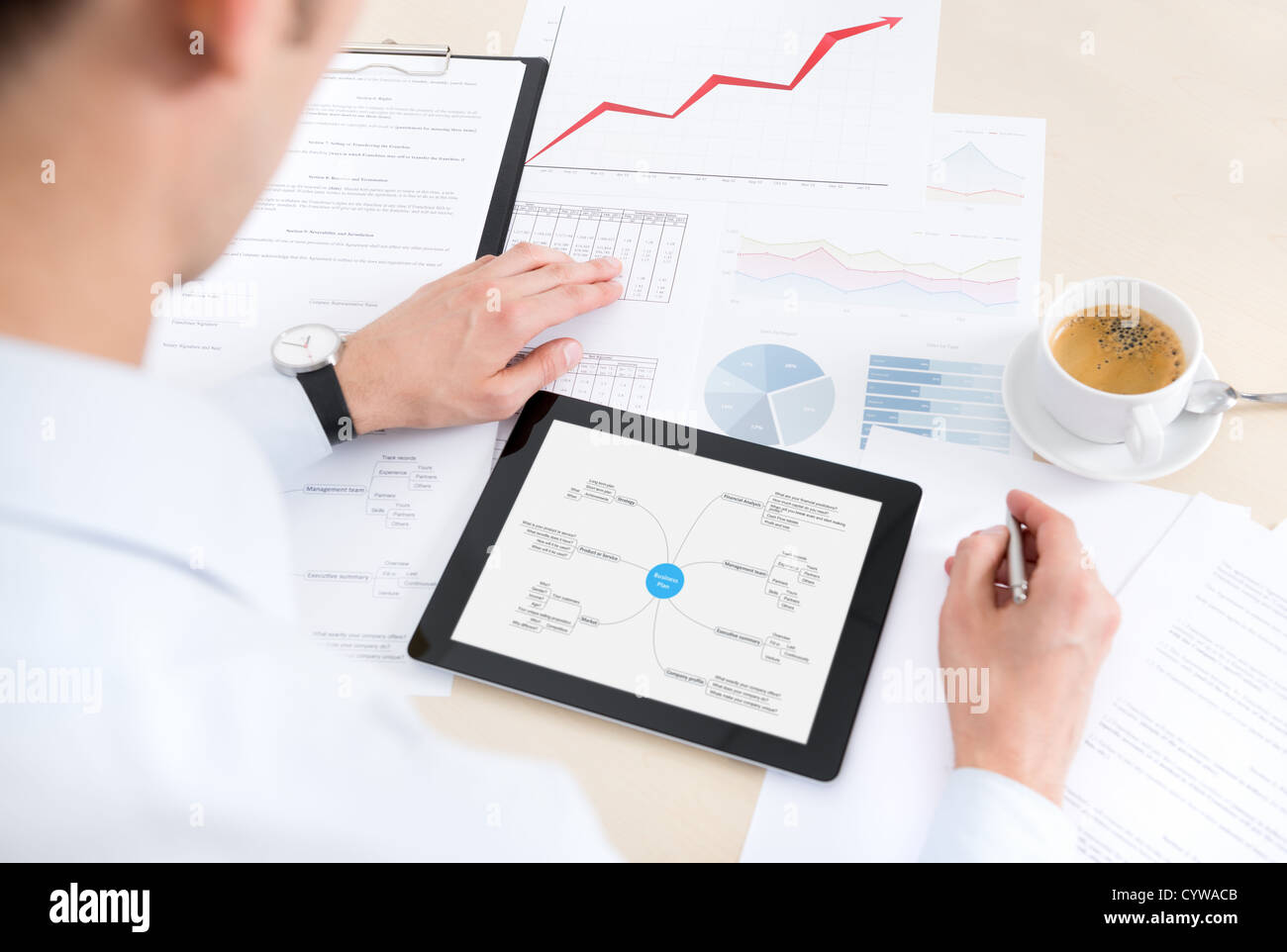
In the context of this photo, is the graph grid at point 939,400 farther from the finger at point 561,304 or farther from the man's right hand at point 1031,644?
the finger at point 561,304

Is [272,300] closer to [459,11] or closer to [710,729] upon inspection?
[459,11]

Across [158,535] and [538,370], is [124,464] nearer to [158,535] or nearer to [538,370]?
[158,535]

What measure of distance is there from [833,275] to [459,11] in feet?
2.09

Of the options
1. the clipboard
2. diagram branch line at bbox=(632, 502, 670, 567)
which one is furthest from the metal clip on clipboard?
diagram branch line at bbox=(632, 502, 670, 567)

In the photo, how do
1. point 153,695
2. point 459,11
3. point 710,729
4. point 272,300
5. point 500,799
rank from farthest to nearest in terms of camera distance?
point 459,11 → point 272,300 → point 710,729 → point 500,799 → point 153,695

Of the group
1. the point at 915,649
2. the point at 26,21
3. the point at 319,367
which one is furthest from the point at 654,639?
the point at 26,21

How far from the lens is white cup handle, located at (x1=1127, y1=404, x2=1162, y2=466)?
0.73 m

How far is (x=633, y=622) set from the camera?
75cm

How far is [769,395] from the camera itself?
0.88 meters

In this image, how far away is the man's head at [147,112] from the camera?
1.36ft

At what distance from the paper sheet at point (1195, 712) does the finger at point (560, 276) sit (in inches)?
21.8

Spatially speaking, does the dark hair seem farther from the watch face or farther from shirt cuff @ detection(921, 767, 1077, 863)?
shirt cuff @ detection(921, 767, 1077, 863)

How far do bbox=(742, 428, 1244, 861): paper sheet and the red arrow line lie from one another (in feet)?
1.59
